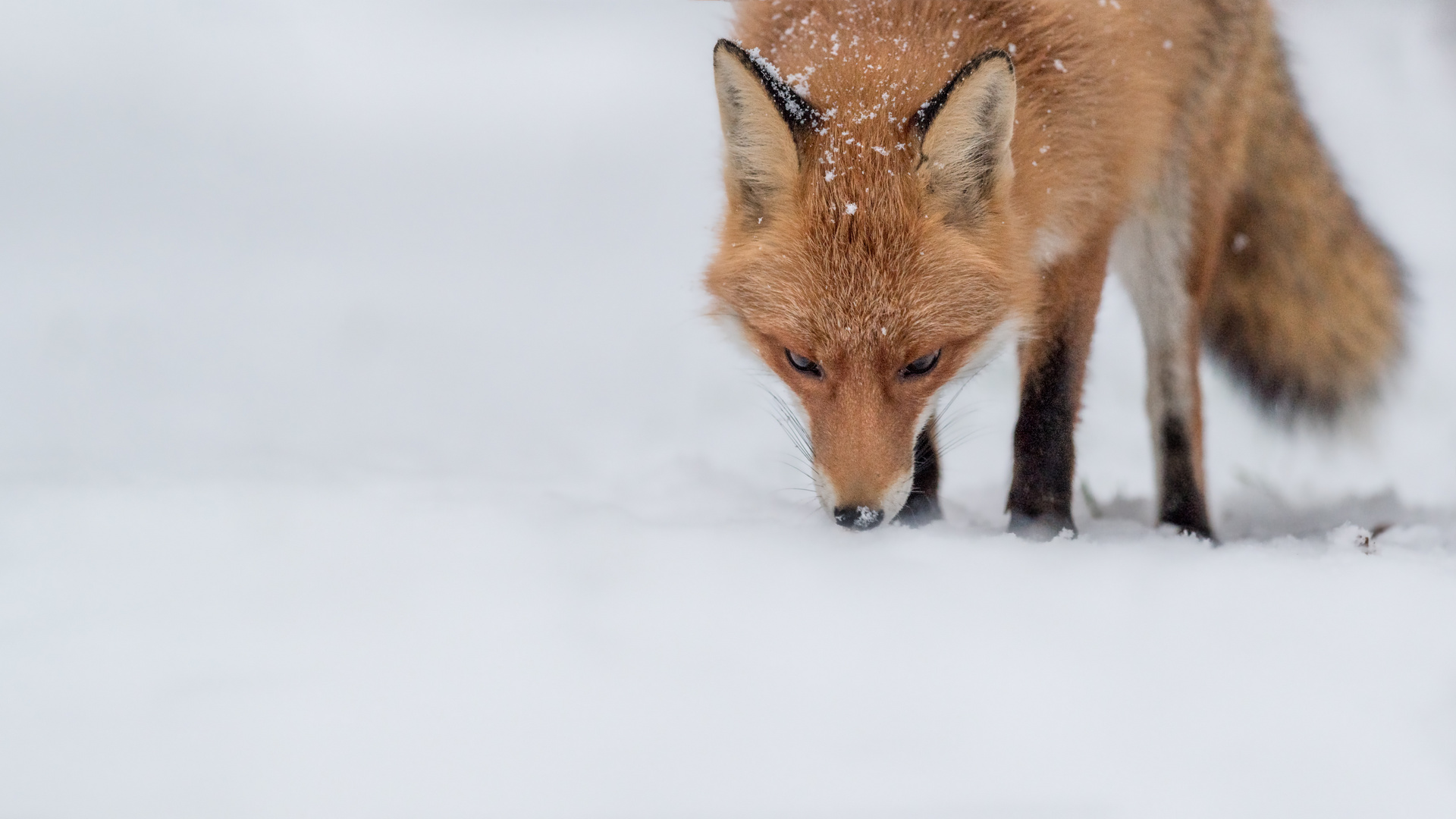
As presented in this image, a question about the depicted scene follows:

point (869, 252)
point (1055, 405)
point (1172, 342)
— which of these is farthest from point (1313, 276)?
point (869, 252)

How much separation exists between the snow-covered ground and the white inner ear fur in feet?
2.26

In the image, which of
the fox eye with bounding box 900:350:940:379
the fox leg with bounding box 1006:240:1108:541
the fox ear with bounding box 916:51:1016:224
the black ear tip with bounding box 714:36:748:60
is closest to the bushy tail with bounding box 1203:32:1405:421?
the fox leg with bounding box 1006:240:1108:541

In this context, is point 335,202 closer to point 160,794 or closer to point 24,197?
Result: point 24,197

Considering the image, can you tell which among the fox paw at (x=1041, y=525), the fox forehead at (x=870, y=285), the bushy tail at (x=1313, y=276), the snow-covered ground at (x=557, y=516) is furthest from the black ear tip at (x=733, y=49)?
the bushy tail at (x=1313, y=276)

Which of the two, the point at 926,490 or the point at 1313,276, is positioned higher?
the point at 1313,276

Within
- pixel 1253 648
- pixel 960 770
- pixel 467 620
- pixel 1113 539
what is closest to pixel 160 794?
pixel 467 620

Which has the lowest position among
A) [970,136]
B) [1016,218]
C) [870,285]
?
[870,285]

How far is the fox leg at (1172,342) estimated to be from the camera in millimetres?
2572

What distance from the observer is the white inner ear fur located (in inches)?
65.3

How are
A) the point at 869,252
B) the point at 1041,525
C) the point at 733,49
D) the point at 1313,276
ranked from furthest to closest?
the point at 1313,276 < the point at 1041,525 < the point at 869,252 < the point at 733,49

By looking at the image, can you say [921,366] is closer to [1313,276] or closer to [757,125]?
[757,125]

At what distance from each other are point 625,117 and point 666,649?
8.83 feet

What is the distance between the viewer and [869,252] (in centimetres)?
171

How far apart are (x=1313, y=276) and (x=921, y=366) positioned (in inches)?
72.0
